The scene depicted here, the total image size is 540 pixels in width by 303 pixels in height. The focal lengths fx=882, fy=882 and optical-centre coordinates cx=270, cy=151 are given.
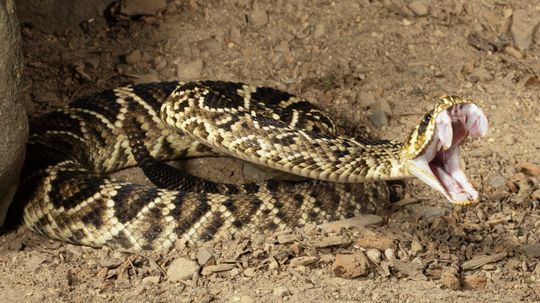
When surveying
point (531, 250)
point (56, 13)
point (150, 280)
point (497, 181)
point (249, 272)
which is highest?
point (56, 13)

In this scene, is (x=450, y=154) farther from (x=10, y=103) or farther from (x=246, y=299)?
(x=10, y=103)

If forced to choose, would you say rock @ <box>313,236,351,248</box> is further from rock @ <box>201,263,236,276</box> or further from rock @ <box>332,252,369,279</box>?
rock @ <box>201,263,236,276</box>

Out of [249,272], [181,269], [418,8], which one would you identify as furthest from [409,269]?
[418,8]

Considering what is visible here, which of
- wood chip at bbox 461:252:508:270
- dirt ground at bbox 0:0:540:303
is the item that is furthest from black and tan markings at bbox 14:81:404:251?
wood chip at bbox 461:252:508:270

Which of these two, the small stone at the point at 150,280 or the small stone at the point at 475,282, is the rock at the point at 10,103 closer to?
the small stone at the point at 150,280

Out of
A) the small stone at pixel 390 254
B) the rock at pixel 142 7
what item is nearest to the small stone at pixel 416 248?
the small stone at pixel 390 254
